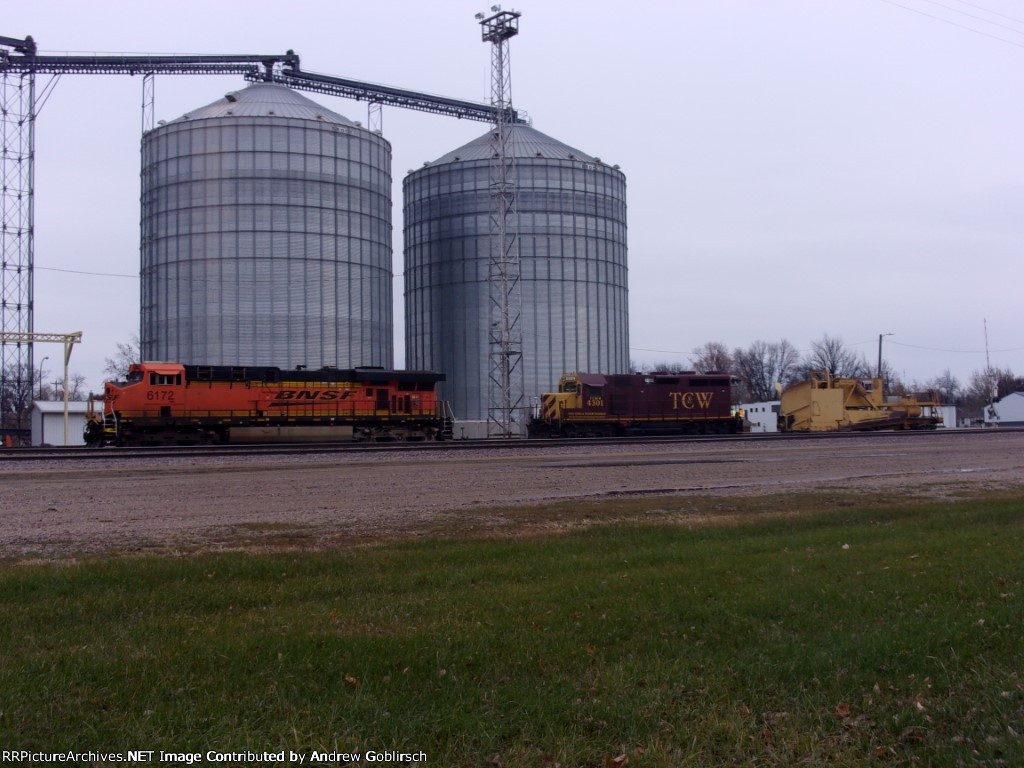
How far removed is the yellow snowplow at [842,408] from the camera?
52.5 metres

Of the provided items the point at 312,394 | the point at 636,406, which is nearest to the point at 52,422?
the point at 312,394

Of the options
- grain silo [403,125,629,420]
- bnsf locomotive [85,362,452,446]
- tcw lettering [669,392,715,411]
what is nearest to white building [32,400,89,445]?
bnsf locomotive [85,362,452,446]

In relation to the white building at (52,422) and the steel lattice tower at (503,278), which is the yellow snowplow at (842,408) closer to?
the steel lattice tower at (503,278)

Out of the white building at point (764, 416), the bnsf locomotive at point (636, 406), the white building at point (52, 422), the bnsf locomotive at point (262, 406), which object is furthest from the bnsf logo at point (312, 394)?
the white building at point (764, 416)

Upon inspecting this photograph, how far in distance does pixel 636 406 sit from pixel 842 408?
14.1 metres

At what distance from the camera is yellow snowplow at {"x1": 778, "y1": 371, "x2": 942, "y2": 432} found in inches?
2066

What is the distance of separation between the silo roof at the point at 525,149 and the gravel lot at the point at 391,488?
119 ft

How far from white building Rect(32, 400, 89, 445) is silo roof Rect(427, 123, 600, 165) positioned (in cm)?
3091

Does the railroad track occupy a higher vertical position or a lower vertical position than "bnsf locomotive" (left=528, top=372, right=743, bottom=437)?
lower

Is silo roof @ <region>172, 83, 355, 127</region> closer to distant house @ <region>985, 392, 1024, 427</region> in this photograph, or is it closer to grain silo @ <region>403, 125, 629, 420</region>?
grain silo @ <region>403, 125, 629, 420</region>

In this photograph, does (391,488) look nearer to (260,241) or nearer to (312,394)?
(312,394)

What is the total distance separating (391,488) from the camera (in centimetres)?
1977

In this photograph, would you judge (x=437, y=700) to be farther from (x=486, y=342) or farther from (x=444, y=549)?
(x=486, y=342)

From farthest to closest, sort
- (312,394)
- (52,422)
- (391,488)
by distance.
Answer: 1. (52,422)
2. (312,394)
3. (391,488)
